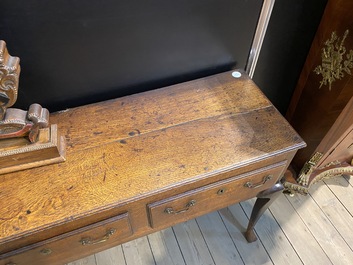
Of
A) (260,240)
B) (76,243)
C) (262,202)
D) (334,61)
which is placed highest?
(334,61)

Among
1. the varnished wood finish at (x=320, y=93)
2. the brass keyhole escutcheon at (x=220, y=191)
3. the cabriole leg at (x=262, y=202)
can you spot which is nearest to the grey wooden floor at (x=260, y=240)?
the cabriole leg at (x=262, y=202)

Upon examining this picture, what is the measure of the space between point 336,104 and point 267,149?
1.55 ft

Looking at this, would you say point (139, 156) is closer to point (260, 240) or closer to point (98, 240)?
point (98, 240)

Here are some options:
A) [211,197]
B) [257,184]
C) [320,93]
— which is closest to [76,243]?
[211,197]

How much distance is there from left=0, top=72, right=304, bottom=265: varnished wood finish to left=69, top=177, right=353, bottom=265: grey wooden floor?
46 cm

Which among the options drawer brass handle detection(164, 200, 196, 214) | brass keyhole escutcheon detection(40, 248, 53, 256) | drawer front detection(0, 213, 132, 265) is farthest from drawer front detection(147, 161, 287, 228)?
brass keyhole escutcheon detection(40, 248, 53, 256)

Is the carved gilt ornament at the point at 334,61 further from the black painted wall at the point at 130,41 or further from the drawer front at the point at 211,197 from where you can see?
the drawer front at the point at 211,197

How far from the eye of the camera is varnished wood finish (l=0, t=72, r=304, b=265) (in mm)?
784

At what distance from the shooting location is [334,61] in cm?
112

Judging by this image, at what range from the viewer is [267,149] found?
3.05ft

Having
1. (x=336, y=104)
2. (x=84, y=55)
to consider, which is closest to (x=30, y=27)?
(x=84, y=55)

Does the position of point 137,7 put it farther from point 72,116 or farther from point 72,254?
point 72,254

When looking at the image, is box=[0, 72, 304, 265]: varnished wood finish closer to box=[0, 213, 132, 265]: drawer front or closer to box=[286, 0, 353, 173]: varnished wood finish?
box=[0, 213, 132, 265]: drawer front

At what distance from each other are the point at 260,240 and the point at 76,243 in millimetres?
930
